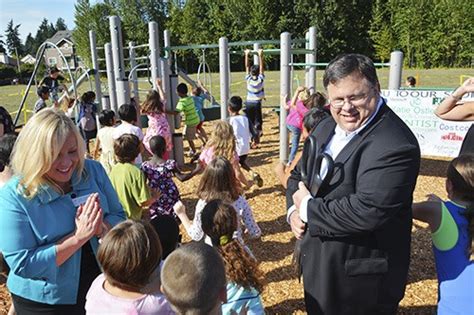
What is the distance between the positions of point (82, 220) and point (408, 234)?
161cm

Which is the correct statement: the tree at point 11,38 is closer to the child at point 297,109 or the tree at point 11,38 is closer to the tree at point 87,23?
the tree at point 87,23

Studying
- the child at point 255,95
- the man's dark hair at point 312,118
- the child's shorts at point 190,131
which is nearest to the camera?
the man's dark hair at point 312,118

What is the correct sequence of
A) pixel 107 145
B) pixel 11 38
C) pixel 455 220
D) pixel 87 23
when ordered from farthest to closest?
pixel 11 38 → pixel 87 23 → pixel 107 145 → pixel 455 220

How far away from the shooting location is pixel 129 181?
354 cm

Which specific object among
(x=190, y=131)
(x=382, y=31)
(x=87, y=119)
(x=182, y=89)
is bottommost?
(x=190, y=131)

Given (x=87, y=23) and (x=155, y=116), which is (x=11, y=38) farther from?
(x=155, y=116)

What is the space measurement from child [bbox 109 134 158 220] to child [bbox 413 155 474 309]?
7.78 feet

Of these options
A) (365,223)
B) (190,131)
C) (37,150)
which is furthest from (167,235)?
(190,131)

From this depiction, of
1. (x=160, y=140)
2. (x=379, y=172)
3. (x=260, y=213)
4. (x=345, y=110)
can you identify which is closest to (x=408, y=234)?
(x=379, y=172)

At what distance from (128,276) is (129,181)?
1.88 metres

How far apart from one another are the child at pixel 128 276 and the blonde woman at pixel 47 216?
221mm

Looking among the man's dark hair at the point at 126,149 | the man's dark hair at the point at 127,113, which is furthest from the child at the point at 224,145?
the man's dark hair at the point at 126,149

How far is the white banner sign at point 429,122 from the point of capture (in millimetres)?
6355

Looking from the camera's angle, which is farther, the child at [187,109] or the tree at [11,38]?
the tree at [11,38]
